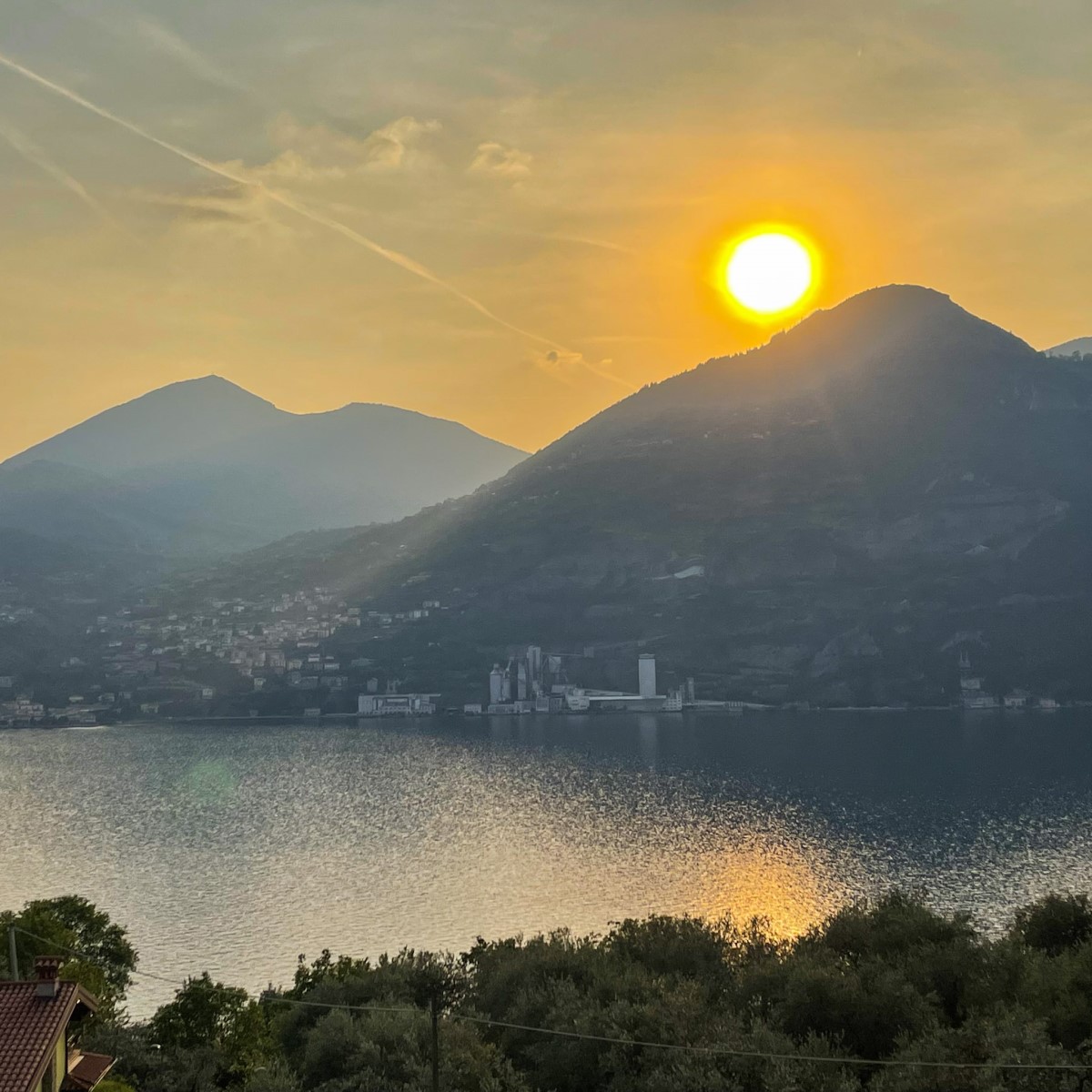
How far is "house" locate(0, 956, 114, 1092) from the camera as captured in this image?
15891 mm

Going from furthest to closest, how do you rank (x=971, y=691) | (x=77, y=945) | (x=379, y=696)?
(x=379, y=696)
(x=971, y=691)
(x=77, y=945)

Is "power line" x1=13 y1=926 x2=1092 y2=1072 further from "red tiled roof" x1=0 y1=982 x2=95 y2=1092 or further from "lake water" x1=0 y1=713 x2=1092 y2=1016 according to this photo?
"lake water" x1=0 y1=713 x2=1092 y2=1016

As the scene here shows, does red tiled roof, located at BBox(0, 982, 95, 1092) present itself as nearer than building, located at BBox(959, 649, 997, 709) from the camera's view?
Yes

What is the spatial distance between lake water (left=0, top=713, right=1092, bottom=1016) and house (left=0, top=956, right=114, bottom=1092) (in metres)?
33.7

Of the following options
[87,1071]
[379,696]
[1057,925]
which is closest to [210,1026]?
[87,1071]

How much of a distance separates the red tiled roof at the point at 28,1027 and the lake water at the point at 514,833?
34.0m

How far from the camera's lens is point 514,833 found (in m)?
86.3

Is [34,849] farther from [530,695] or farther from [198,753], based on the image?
[530,695]

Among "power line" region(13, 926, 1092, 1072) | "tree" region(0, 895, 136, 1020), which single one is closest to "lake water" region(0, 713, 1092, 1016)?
"tree" region(0, 895, 136, 1020)

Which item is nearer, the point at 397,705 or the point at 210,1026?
the point at 210,1026

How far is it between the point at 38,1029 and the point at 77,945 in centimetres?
2767

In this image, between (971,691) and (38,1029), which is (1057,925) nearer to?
(38,1029)

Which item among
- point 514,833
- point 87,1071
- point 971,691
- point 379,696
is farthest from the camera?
point 379,696

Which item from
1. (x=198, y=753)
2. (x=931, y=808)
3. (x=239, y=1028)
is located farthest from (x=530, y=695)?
(x=239, y=1028)
